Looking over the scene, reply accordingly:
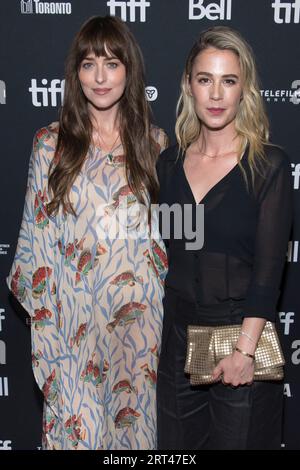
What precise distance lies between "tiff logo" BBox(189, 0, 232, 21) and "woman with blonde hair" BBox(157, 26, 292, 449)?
1.67 feet

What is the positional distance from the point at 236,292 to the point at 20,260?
2.58 ft

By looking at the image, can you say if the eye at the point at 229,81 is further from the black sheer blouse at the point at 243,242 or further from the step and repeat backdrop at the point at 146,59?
the step and repeat backdrop at the point at 146,59

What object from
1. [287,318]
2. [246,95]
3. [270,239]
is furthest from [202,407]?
[246,95]

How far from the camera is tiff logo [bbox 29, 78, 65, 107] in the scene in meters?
2.32

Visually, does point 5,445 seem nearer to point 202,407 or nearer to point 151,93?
point 202,407

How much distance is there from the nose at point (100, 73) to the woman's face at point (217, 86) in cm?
29

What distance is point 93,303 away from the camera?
6.50 feet

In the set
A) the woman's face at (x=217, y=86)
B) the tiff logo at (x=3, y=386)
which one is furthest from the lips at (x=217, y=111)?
the tiff logo at (x=3, y=386)

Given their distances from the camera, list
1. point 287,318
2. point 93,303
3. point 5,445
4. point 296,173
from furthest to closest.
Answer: point 5,445, point 287,318, point 296,173, point 93,303

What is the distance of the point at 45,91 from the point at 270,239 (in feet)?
3.69

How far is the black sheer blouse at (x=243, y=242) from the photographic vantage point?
1.66 meters

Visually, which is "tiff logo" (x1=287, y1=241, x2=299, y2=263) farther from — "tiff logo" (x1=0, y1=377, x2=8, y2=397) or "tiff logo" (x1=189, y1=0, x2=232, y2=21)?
"tiff logo" (x1=0, y1=377, x2=8, y2=397)

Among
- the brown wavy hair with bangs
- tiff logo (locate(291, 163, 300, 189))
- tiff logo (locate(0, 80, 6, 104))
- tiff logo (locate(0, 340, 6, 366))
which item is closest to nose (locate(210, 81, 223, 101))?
the brown wavy hair with bangs
